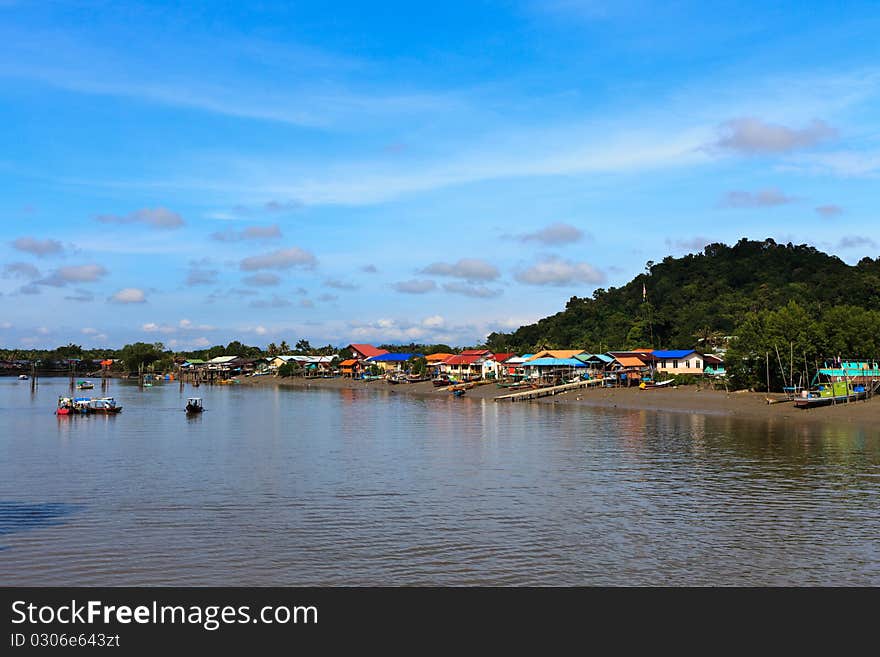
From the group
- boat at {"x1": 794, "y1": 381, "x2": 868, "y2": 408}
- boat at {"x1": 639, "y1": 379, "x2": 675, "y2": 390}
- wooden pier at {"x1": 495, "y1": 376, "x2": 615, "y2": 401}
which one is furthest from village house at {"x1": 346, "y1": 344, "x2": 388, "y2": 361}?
boat at {"x1": 794, "y1": 381, "x2": 868, "y2": 408}

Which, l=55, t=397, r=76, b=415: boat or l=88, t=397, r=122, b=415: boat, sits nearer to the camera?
l=55, t=397, r=76, b=415: boat

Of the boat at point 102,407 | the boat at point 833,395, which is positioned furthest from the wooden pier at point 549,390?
the boat at point 102,407

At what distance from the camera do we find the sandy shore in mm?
57188

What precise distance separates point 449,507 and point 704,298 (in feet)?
417

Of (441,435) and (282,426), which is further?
(282,426)

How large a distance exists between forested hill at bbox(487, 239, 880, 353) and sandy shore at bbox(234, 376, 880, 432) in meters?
26.8

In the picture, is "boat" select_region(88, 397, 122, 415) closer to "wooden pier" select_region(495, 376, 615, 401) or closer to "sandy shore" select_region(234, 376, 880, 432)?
"wooden pier" select_region(495, 376, 615, 401)

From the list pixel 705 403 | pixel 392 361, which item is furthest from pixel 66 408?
pixel 392 361

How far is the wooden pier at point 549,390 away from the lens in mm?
96000
